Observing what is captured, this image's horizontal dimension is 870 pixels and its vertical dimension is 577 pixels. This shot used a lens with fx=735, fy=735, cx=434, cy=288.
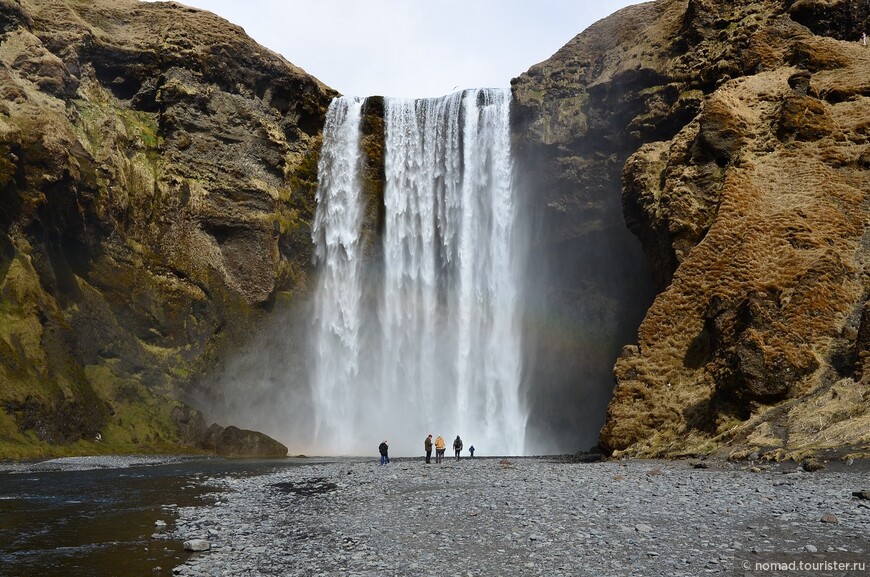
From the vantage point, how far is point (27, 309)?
40312 millimetres

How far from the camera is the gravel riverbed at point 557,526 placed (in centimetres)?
1033

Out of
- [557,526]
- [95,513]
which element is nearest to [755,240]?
[557,526]

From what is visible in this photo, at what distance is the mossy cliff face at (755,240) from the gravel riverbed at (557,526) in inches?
167

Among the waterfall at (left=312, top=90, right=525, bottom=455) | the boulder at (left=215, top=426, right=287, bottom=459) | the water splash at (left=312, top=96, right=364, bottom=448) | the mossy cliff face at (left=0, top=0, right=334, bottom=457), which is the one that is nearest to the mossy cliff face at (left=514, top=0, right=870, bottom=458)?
the waterfall at (left=312, top=90, right=525, bottom=455)

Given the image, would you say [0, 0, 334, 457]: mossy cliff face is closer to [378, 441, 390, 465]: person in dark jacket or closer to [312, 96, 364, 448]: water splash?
[312, 96, 364, 448]: water splash

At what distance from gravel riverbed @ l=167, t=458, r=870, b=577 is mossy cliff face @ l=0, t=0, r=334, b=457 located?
2420cm

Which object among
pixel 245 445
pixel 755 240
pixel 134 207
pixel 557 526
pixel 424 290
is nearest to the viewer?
pixel 557 526

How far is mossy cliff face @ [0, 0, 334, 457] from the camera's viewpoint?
40.7m

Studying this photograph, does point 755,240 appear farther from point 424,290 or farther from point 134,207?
point 134,207

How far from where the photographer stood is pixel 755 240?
27109mm

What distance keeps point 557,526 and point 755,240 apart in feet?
59.6

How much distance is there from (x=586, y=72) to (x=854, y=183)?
24.4m

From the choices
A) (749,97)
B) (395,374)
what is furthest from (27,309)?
(749,97)

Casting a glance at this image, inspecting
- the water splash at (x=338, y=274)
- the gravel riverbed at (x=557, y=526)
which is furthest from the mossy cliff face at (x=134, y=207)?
the gravel riverbed at (x=557, y=526)
